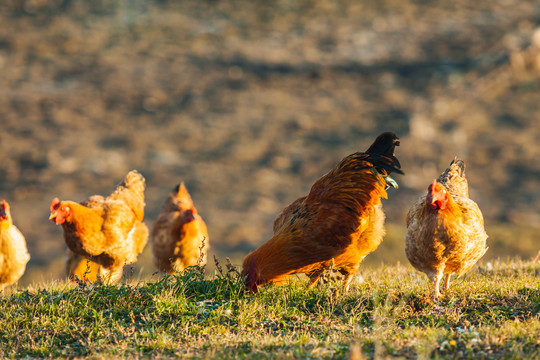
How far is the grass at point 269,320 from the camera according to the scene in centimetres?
551

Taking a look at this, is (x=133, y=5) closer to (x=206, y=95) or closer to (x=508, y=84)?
(x=206, y=95)

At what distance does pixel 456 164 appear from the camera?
9.00 metres

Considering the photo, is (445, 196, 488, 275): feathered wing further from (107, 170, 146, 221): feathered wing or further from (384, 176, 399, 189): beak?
(107, 170, 146, 221): feathered wing

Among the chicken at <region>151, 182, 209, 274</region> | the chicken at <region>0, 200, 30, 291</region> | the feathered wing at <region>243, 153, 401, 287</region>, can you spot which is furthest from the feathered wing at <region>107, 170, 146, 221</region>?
the feathered wing at <region>243, 153, 401, 287</region>

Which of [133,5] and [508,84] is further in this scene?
[133,5]

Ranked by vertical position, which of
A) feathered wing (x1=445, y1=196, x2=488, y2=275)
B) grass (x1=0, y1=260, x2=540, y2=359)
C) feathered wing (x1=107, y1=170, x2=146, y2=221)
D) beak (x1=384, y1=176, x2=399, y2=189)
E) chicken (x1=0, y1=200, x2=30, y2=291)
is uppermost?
feathered wing (x1=107, y1=170, x2=146, y2=221)

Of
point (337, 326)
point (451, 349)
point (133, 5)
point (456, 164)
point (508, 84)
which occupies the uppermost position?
point (133, 5)

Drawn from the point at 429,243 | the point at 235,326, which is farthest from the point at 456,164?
the point at 235,326

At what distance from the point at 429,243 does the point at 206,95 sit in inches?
1815

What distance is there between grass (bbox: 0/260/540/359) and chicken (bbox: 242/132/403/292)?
274 millimetres

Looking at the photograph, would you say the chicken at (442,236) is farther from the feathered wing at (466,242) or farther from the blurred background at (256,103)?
the blurred background at (256,103)

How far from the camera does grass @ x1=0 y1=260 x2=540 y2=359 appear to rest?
5.51 meters

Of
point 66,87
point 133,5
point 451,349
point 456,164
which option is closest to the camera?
point 451,349

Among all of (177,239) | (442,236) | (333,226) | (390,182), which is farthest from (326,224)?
(177,239)
